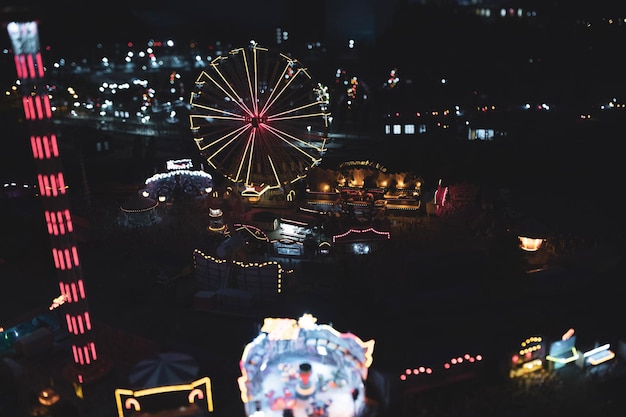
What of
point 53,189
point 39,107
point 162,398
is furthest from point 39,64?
point 162,398

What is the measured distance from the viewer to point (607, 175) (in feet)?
109

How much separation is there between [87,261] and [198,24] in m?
103

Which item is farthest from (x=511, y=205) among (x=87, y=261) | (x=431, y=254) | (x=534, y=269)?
(x=87, y=261)

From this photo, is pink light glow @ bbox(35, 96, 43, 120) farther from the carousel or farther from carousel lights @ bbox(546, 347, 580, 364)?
carousel lights @ bbox(546, 347, 580, 364)

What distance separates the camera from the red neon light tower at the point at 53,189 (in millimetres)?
13430

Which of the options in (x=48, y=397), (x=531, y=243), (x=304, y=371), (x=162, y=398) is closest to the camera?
(x=304, y=371)

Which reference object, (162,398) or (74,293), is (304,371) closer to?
(162,398)

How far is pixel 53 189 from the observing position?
1437 cm

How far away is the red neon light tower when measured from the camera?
13430 mm

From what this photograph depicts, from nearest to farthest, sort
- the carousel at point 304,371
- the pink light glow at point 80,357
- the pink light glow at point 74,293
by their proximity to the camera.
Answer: the carousel at point 304,371, the pink light glow at point 74,293, the pink light glow at point 80,357

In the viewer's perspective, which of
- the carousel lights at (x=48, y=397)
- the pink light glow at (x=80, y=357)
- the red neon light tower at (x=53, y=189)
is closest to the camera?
the red neon light tower at (x=53, y=189)

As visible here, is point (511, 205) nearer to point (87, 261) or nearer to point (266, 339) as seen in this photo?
point (266, 339)

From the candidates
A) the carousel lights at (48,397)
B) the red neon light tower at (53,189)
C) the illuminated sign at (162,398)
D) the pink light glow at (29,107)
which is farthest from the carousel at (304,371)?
the pink light glow at (29,107)

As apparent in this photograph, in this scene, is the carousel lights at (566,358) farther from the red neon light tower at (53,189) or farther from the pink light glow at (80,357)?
the pink light glow at (80,357)
